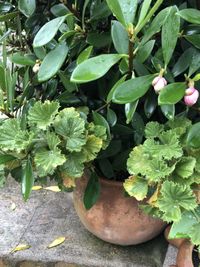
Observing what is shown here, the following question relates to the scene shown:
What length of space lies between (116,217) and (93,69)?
0.61 metres

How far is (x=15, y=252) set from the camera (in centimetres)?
144

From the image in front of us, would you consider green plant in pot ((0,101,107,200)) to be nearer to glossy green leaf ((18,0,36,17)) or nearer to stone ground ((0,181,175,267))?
glossy green leaf ((18,0,36,17))

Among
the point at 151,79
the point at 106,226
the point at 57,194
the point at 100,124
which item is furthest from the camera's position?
the point at 57,194

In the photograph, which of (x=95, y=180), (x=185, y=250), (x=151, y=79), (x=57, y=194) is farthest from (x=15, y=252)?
(x=151, y=79)

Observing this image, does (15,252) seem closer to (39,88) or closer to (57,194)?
(57,194)

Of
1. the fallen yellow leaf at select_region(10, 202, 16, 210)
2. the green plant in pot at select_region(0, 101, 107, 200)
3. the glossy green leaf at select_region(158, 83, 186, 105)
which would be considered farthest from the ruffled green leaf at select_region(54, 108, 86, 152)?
the fallen yellow leaf at select_region(10, 202, 16, 210)

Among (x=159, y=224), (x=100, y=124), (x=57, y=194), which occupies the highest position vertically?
(x=100, y=124)

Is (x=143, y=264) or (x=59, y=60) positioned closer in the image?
(x=59, y=60)

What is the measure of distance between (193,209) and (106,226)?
0.43 m

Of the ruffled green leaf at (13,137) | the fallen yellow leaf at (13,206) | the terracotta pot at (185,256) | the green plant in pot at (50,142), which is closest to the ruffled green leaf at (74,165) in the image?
the green plant in pot at (50,142)

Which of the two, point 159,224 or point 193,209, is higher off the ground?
point 193,209

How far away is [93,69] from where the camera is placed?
81 centimetres

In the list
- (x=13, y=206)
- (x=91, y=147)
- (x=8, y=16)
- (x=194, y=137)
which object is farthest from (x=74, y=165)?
(x=13, y=206)

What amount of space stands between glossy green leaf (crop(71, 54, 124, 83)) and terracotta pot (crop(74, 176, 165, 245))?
1.64ft
